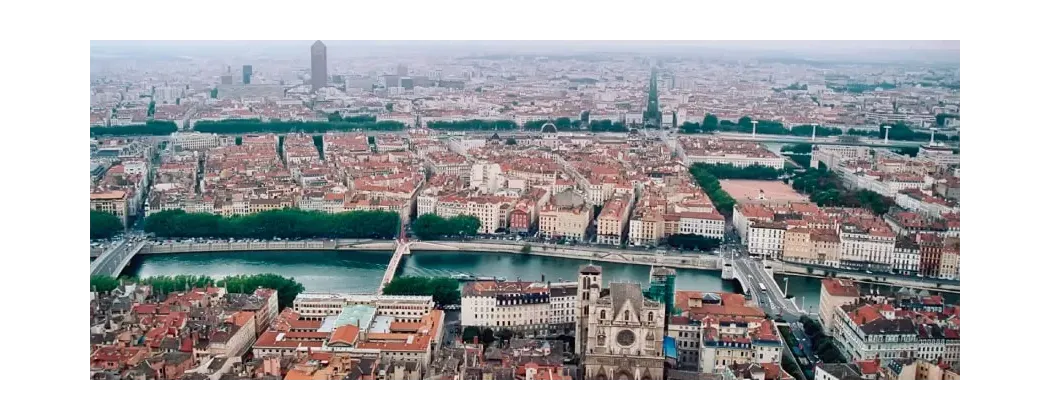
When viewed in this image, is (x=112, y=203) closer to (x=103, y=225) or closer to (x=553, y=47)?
(x=103, y=225)

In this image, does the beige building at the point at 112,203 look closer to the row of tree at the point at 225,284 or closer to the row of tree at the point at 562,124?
the row of tree at the point at 225,284

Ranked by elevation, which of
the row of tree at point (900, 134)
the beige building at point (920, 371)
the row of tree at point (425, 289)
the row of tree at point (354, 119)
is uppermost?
the row of tree at point (354, 119)

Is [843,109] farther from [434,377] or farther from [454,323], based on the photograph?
[434,377]

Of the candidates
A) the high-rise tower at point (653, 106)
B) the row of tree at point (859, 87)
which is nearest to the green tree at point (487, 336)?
the high-rise tower at point (653, 106)

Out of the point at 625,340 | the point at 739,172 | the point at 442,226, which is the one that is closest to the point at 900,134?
the point at 739,172

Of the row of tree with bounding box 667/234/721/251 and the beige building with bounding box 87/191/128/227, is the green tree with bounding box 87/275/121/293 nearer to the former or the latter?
the beige building with bounding box 87/191/128/227
